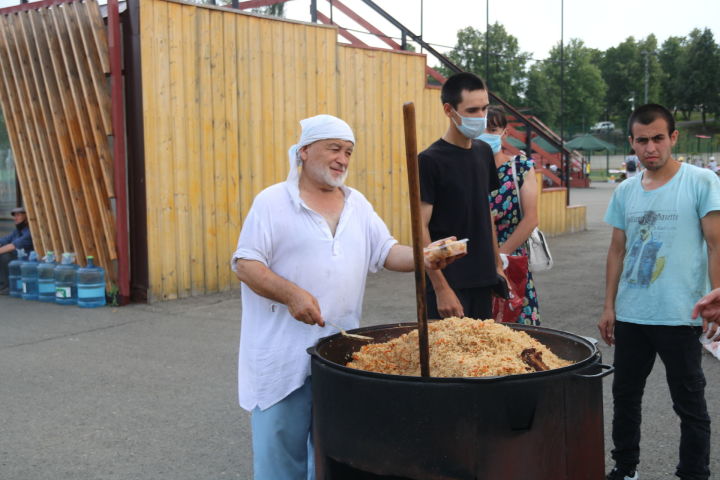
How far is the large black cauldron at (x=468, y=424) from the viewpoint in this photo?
2.37 meters

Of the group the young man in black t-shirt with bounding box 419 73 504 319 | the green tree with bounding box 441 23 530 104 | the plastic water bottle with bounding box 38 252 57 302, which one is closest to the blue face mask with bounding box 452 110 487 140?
the young man in black t-shirt with bounding box 419 73 504 319

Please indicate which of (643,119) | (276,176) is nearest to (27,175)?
(276,176)

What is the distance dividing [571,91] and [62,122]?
7079cm

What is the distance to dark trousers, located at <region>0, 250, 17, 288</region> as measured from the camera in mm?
10461

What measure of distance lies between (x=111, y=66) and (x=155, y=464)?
18.7ft

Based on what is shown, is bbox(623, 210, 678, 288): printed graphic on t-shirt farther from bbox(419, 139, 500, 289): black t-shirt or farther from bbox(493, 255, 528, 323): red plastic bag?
bbox(493, 255, 528, 323): red plastic bag

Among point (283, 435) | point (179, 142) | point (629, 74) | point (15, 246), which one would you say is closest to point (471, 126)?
point (283, 435)

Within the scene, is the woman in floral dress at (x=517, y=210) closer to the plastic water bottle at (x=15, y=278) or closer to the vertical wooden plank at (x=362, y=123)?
the vertical wooden plank at (x=362, y=123)

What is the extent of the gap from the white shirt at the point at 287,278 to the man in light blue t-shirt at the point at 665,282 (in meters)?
1.56

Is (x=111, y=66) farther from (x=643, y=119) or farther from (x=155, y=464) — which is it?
(x=643, y=119)

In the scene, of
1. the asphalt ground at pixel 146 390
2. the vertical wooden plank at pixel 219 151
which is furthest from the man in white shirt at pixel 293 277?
the vertical wooden plank at pixel 219 151

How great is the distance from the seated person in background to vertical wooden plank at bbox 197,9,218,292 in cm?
261

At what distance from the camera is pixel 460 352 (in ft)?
8.98

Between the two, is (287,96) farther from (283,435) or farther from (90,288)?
(283,435)
